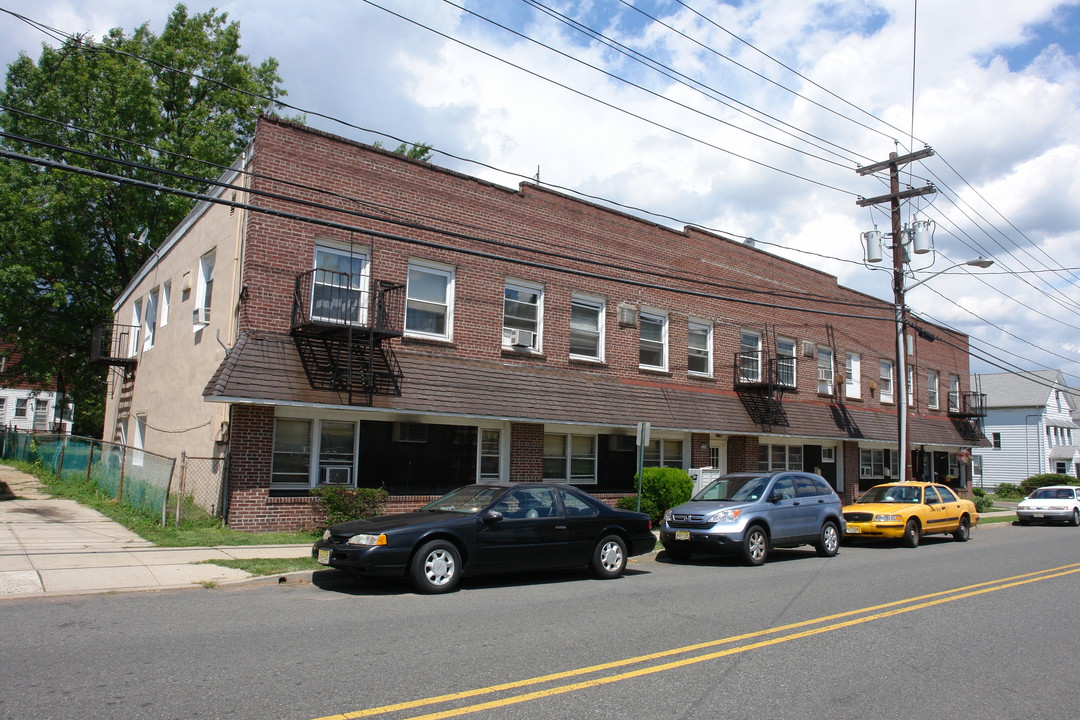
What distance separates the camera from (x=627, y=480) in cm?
1944

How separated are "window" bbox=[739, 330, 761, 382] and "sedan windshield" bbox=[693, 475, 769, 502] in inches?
349

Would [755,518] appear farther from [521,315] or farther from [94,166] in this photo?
[94,166]

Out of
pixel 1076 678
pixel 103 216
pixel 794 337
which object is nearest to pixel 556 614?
pixel 1076 678

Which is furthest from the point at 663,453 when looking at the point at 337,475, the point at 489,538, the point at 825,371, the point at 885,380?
the point at 885,380

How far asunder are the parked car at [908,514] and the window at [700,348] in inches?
222

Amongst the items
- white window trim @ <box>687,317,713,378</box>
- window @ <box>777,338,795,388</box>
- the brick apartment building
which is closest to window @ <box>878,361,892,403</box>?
the brick apartment building

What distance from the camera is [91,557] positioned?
10625 millimetres

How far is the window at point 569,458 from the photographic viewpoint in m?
18.1

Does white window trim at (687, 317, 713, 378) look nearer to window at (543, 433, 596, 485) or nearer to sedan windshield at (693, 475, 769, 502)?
window at (543, 433, 596, 485)

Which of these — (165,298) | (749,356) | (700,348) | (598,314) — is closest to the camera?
(598,314)

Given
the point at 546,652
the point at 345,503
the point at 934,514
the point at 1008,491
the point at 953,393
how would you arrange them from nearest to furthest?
the point at 546,652 → the point at 345,503 → the point at 934,514 → the point at 953,393 → the point at 1008,491

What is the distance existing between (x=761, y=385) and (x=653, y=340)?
157 inches

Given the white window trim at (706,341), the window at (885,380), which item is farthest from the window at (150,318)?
the window at (885,380)

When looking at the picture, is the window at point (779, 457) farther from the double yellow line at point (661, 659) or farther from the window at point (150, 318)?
the window at point (150, 318)
